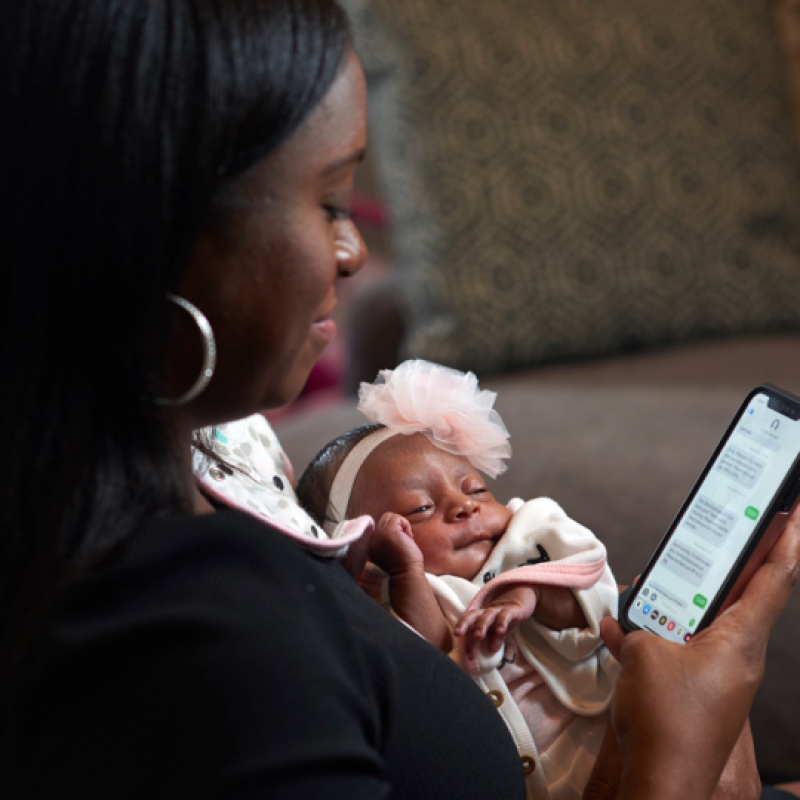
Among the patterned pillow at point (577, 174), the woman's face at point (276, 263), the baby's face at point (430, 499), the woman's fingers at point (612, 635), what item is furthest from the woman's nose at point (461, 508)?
the patterned pillow at point (577, 174)

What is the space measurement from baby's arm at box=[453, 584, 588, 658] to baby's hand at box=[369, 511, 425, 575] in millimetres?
51

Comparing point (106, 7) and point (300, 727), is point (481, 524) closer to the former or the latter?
point (300, 727)

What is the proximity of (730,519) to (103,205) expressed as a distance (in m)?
0.38

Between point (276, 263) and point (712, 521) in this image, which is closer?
point (276, 263)

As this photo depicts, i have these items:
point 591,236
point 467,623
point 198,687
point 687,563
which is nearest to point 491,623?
point 467,623

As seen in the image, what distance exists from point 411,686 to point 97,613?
5.9 inches

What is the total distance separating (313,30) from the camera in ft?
1.16

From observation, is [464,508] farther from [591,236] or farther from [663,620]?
[591,236]

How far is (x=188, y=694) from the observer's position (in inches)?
12.9

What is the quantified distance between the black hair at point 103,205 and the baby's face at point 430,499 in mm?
238

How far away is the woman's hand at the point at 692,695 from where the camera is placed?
42 centimetres

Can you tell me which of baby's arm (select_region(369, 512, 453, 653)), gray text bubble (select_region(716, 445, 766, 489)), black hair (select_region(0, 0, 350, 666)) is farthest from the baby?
black hair (select_region(0, 0, 350, 666))

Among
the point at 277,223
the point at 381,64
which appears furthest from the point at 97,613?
the point at 381,64

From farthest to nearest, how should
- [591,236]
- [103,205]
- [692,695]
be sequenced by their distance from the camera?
[591,236]
[692,695]
[103,205]
